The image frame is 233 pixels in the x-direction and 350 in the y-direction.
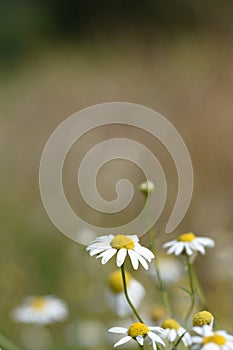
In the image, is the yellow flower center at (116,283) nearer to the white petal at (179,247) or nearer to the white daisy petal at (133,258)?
Result: the white petal at (179,247)

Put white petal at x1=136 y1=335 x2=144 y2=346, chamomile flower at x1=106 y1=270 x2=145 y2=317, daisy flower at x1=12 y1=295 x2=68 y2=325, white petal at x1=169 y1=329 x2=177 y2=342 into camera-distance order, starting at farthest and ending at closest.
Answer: daisy flower at x1=12 y1=295 x2=68 y2=325 < chamomile flower at x1=106 y1=270 x2=145 y2=317 < white petal at x1=169 y1=329 x2=177 y2=342 < white petal at x1=136 y1=335 x2=144 y2=346

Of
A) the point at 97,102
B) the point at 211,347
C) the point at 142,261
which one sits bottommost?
the point at 211,347

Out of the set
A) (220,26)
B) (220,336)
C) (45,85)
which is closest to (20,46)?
(45,85)

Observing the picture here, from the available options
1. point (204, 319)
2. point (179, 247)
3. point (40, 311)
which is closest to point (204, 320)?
point (204, 319)

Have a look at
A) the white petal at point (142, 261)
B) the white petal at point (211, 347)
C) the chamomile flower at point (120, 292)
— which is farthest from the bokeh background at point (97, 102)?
the white petal at point (211, 347)

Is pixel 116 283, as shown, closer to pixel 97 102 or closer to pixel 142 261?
pixel 142 261

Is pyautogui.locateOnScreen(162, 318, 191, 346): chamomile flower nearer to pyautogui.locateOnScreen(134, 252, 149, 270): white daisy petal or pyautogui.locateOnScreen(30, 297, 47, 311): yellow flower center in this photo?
pyautogui.locateOnScreen(134, 252, 149, 270): white daisy petal

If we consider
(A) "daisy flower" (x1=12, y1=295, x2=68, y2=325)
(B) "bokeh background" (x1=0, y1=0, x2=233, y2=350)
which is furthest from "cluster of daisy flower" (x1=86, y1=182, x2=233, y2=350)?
(B) "bokeh background" (x1=0, y1=0, x2=233, y2=350)
